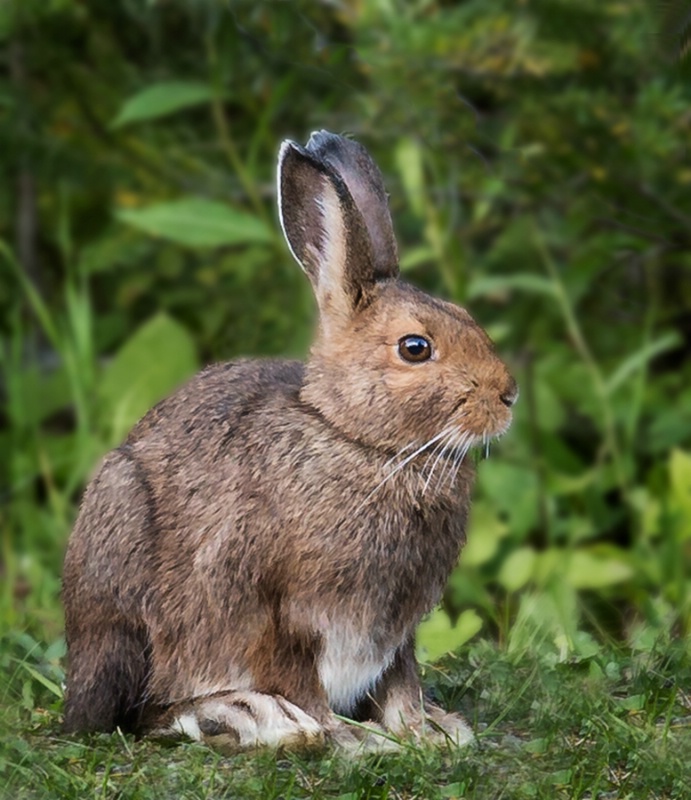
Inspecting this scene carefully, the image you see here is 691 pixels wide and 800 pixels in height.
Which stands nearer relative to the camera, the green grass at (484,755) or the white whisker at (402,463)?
the green grass at (484,755)

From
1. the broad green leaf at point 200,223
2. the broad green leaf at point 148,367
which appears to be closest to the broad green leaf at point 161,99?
the broad green leaf at point 200,223

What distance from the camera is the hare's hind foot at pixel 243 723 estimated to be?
14.4 ft

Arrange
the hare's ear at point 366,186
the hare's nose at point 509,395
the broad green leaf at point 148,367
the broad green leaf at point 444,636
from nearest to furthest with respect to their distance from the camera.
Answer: the hare's nose at point 509,395, the hare's ear at point 366,186, the broad green leaf at point 444,636, the broad green leaf at point 148,367

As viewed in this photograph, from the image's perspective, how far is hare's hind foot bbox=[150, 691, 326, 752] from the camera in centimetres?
440

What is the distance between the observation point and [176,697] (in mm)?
4660

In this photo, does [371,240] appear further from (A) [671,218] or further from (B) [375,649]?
(A) [671,218]

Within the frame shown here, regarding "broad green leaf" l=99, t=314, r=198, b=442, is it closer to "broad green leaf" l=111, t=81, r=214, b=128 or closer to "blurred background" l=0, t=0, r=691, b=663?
"blurred background" l=0, t=0, r=691, b=663

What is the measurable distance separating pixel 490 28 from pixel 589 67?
55cm

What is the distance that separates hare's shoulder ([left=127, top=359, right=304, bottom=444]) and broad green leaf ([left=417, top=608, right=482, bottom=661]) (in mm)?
946

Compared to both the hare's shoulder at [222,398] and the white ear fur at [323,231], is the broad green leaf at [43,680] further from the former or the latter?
the white ear fur at [323,231]

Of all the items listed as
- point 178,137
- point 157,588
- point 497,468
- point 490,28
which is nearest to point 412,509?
point 157,588

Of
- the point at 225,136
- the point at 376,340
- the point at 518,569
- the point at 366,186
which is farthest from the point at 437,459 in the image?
the point at 225,136

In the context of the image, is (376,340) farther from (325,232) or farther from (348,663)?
(348,663)

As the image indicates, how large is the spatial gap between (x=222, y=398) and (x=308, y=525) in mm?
541
